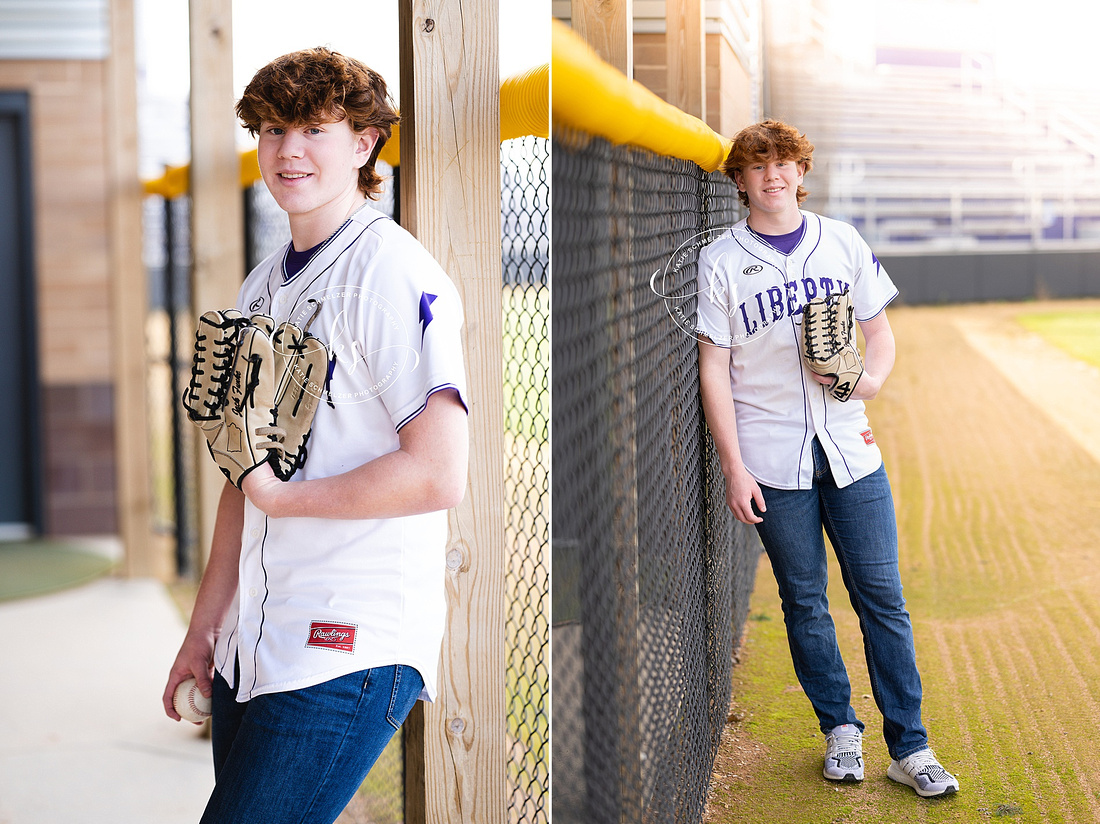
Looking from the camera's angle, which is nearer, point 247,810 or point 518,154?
point 247,810

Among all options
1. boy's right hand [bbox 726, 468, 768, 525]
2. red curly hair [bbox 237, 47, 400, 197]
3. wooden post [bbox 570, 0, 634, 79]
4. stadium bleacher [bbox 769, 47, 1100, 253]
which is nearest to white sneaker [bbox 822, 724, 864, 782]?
boy's right hand [bbox 726, 468, 768, 525]

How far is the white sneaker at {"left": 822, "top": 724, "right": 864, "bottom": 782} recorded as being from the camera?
56.2 inches

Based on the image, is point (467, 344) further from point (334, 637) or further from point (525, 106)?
point (334, 637)

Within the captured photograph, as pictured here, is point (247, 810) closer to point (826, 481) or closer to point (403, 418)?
point (403, 418)

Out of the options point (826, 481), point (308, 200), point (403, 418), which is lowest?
point (826, 481)

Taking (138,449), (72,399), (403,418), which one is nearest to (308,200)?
(403,418)

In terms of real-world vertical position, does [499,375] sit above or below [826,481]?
above

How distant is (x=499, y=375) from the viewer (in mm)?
1535

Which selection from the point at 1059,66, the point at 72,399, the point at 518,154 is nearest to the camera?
the point at 1059,66

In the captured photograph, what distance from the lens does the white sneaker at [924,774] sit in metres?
1.40

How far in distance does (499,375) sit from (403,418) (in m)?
0.43

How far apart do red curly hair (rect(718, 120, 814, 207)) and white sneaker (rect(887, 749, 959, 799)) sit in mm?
821

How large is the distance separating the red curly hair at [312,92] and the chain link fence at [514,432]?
0.41 metres

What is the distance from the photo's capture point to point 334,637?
3.70 ft
